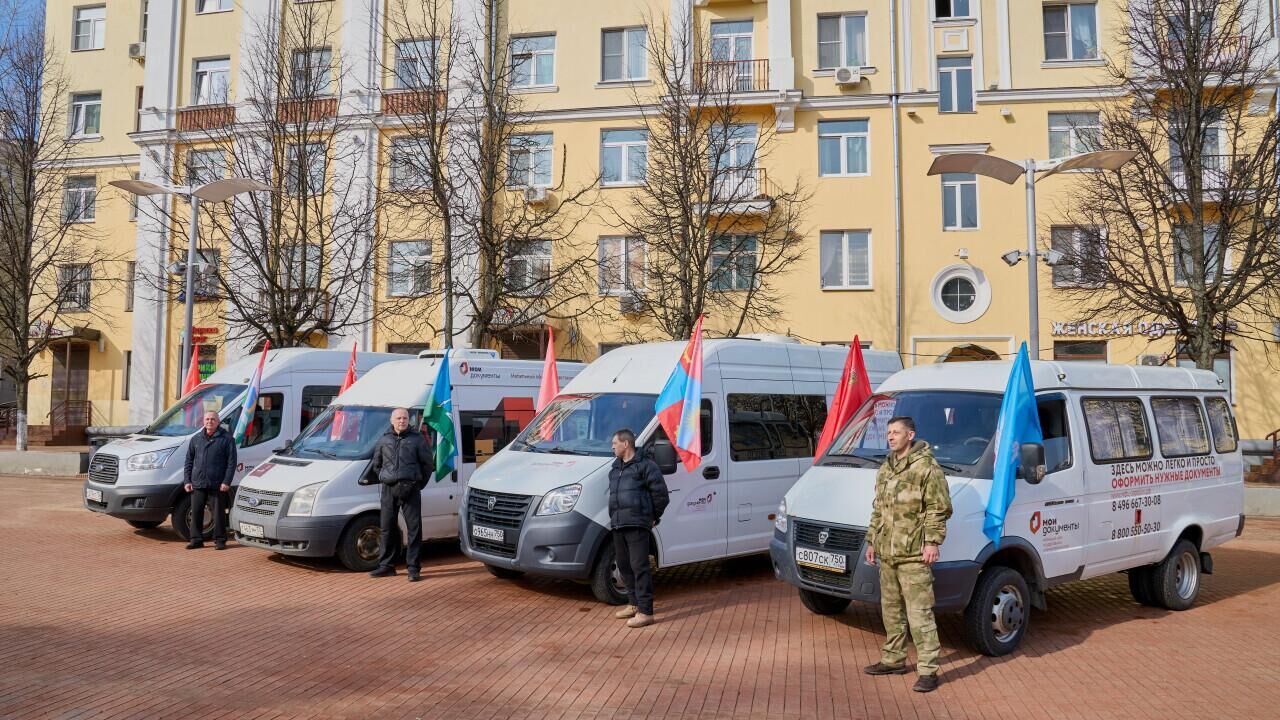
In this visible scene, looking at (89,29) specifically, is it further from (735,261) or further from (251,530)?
(251,530)

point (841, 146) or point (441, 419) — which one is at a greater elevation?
point (841, 146)

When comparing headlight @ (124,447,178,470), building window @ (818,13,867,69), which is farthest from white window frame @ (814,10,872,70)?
headlight @ (124,447,178,470)

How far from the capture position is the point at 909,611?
20.7 ft

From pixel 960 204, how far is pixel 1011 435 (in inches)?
769

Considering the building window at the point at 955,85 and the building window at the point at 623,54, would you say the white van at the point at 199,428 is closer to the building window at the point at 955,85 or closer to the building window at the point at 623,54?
Result: the building window at the point at 623,54

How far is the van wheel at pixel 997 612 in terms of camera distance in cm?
685

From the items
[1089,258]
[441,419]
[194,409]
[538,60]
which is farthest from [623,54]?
[441,419]

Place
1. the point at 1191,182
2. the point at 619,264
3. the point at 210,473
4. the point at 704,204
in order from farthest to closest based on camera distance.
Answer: the point at 619,264, the point at 704,204, the point at 1191,182, the point at 210,473

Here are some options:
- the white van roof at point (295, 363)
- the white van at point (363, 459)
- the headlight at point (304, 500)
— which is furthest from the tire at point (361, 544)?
the white van roof at point (295, 363)

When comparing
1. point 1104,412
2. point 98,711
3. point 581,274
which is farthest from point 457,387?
point 581,274

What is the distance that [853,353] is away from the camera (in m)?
10.6

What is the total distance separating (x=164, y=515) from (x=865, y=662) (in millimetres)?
10000

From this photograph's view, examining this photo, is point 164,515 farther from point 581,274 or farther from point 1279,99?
point 1279,99

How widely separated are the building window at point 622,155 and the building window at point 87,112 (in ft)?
62.9
